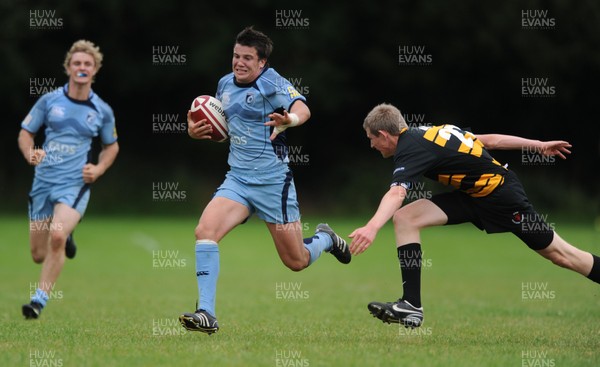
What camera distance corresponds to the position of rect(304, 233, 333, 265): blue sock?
8.44 meters

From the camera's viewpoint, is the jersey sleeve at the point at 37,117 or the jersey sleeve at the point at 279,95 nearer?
the jersey sleeve at the point at 279,95

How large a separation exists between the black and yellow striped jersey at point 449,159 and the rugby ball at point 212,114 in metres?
1.49

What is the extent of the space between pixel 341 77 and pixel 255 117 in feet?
84.7

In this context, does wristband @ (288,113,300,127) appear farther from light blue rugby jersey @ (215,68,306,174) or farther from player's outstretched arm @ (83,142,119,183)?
player's outstretched arm @ (83,142,119,183)

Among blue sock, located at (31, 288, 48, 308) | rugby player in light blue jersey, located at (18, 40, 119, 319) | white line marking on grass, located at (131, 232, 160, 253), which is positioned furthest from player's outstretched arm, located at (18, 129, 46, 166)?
white line marking on grass, located at (131, 232, 160, 253)

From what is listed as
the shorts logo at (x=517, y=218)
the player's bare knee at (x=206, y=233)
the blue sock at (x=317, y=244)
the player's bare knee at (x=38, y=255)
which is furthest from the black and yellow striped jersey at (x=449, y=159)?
the player's bare knee at (x=38, y=255)

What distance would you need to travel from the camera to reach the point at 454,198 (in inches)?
309

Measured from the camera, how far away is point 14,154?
31.8m

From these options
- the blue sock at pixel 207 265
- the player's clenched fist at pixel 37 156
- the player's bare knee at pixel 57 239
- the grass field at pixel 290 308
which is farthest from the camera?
the player's clenched fist at pixel 37 156

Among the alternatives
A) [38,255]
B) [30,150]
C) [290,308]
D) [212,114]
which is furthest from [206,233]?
[290,308]

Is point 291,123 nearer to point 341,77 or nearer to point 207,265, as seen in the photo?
point 207,265

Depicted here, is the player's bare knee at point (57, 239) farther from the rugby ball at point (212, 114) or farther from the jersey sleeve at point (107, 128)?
the rugby ball at point (212, 114)

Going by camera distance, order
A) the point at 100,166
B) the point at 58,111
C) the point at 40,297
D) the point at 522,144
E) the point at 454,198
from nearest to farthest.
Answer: the point at 522,144 → the point at 454,198 → the point at 40,297 → the point at 58,111 → the point at 100,166

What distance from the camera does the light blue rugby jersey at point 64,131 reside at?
381 inches
